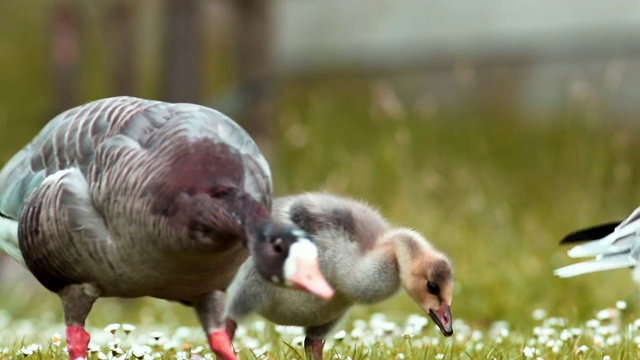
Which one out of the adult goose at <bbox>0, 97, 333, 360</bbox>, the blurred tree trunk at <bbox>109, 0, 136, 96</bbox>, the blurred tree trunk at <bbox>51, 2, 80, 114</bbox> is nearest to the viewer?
the adult goose at <bbox>0, 97, 333, 360</bbox>

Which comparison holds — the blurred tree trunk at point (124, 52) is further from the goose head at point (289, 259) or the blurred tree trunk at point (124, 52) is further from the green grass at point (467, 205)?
the goose head at point (289, 259)

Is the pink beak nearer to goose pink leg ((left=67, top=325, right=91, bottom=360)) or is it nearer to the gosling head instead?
goose pink leg ((left=67, top=325, right=91, bottom=360))

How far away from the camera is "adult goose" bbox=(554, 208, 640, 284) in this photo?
6.09 metres

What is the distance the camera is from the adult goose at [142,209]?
4055mm

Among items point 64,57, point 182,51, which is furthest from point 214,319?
point 64,57

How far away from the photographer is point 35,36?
1812 centimetres

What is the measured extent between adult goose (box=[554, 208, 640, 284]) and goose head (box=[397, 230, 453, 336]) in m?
1.11

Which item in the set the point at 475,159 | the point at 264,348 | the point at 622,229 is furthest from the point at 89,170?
the point at 475,159

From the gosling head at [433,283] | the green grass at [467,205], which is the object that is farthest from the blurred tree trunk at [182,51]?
the gosling head at [433,283]

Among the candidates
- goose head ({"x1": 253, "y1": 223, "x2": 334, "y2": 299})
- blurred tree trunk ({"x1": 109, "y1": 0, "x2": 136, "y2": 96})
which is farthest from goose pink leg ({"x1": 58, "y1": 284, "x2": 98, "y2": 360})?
blurred tree trunk ({"x1": 109, "y1": 0, "x2": 136, "y2": 96})

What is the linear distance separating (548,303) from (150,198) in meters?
4.77

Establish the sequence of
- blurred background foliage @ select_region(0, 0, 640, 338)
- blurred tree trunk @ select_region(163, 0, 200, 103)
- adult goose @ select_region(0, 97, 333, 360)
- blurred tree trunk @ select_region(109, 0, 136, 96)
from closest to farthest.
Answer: adult goose @ select_region(0, 97, 333, 360) < blurred background foliage @ select_region(0, 0, 640, 338) < blurred tree trunk @ select_region(163, 0, 200, 103) < blurred tree trunk @ select_region(109, 0, 136, 96)

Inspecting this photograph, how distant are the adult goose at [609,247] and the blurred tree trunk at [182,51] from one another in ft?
16.8

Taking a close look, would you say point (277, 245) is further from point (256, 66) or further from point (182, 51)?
point (256, 66)
